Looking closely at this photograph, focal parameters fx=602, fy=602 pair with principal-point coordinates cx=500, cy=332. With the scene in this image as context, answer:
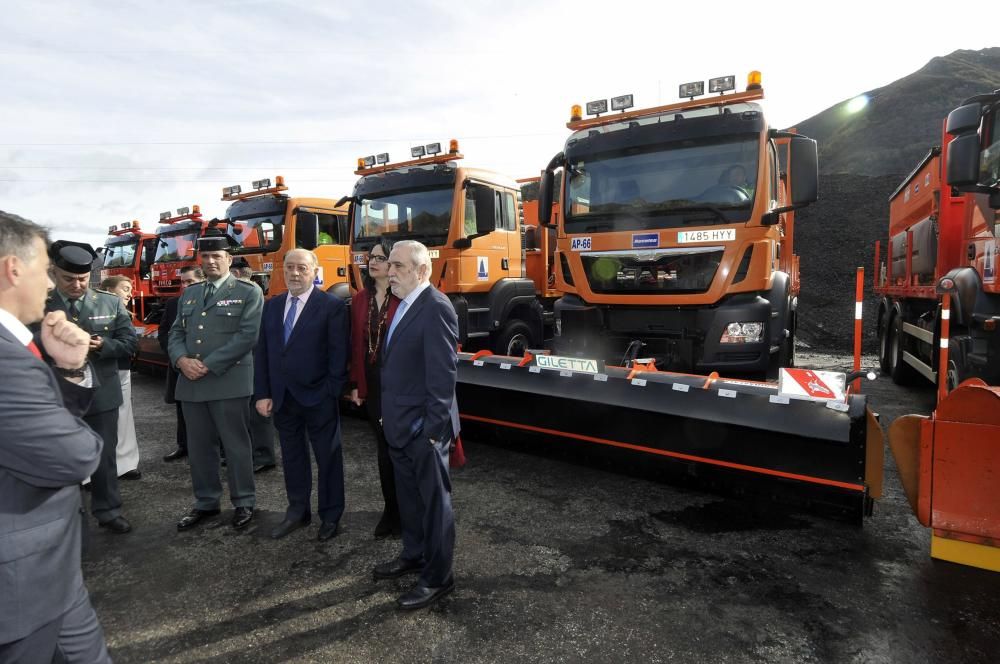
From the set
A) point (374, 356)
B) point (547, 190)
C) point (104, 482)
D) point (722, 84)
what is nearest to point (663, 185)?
point (722, 84)

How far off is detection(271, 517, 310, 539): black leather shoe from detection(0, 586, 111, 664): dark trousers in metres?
2.02

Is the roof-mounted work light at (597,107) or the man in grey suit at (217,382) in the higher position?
the roof-mounted work light at (597,107)

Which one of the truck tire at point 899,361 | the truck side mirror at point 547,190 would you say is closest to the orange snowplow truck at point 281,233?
the truck side mirror at point 547,190

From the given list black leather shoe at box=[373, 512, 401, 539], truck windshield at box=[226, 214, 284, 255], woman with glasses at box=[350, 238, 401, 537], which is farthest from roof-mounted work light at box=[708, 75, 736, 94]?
truck windshield at box=[226, 214, 284, 255]

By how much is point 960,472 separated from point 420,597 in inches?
103

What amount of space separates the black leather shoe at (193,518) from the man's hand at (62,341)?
104 inches

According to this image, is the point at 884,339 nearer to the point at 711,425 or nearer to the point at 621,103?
the point at 621,103

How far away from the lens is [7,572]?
51.9 inches

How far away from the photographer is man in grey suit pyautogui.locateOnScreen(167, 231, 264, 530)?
3.78 meters

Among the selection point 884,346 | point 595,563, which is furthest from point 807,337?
point 595,563

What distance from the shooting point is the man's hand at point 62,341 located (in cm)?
152

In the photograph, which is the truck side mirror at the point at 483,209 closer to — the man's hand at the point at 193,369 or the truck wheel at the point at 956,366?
the man's hand at the point at 193,369

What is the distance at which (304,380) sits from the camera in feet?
11.9

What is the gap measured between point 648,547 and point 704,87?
145 inches
